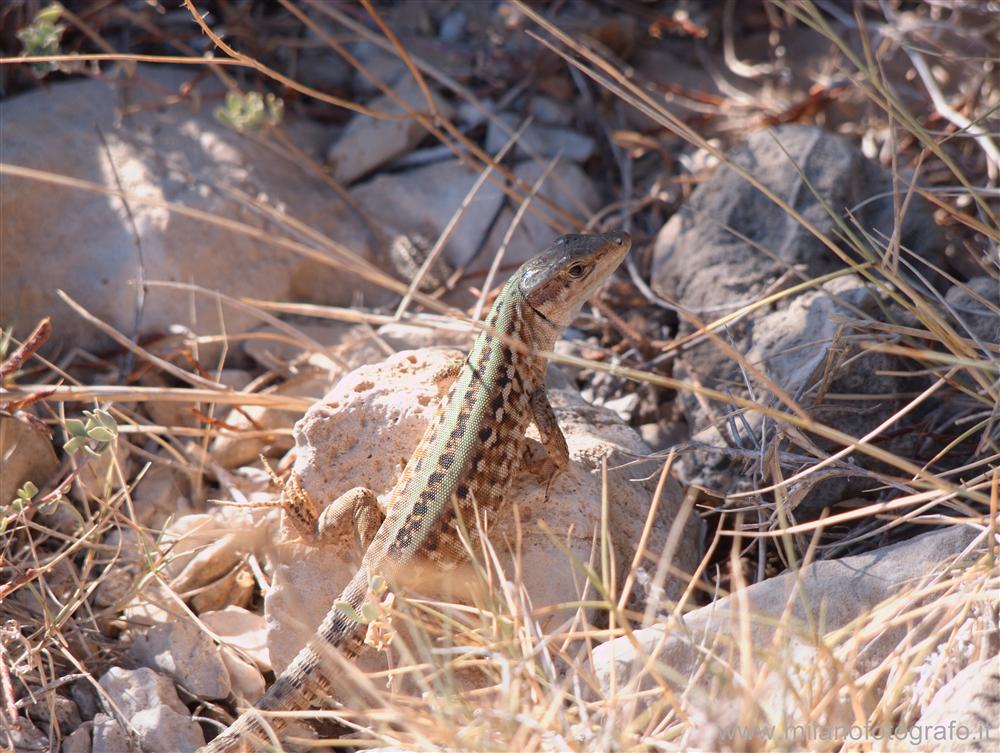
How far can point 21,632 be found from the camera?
3.38 meters

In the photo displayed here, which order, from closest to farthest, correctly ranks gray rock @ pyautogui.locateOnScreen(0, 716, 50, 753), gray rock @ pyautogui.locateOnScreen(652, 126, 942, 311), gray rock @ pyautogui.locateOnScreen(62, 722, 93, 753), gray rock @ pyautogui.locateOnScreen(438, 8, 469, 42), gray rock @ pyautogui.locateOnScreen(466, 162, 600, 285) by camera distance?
gray rock @ pyautogui.locateOnScreen(0, 716, 50, 753), gray rock @ pyautogui.locateOnScreen(62, 722, 93, 753), gray rock @ pyautogui.locateOnScreen(652, 126, 942, 311), gray rock @ pyautogui.locateOnScreen(466, 162, 600, 285), gray rock @ pyautogui.locateOnScreen(438, 8, 469, 42)

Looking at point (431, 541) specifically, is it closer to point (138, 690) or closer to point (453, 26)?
point (138, 690)

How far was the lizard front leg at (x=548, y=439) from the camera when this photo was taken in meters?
3.37

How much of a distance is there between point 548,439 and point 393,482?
0.63m

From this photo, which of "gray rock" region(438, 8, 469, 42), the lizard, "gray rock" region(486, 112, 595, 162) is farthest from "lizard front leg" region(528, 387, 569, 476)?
"gray rock" region(438, 8, 469, 42)

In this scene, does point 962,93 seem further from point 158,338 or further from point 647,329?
point 158,338

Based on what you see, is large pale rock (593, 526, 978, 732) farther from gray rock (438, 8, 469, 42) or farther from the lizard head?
gray rock (438, 8, 469, 42)

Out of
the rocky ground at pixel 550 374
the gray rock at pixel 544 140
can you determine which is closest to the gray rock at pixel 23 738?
the rocky ground at pixel 550 374

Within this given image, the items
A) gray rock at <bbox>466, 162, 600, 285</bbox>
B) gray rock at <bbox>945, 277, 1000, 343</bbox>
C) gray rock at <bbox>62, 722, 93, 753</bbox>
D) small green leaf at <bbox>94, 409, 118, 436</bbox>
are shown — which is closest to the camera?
gray rock at <bbox>62, 722, 93, 753</bbox>

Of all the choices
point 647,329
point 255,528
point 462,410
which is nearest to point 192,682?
point 255,528

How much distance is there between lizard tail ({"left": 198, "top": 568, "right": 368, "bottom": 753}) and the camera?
301 centimetres

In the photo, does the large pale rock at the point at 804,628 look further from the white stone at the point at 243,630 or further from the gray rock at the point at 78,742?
the gray rock at the point at 78,742

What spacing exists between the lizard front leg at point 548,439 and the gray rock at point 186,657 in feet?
4.42

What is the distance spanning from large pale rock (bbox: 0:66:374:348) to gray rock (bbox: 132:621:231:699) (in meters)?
1.66
